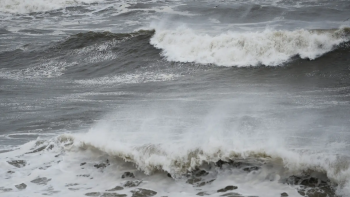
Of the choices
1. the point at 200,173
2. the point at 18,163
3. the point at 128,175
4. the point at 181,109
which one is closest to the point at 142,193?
the point at 128,175

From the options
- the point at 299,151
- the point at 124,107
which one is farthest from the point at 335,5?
the point at 299,151

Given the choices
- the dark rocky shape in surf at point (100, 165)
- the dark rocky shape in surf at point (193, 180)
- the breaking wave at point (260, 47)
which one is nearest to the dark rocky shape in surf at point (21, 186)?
the dark rocky shape in surf at point (100, 165)

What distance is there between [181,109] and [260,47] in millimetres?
5437

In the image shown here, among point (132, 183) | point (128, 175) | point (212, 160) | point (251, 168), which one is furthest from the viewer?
point (128, 175)

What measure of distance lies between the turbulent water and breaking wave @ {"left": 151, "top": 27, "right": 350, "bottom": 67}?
1.4 inches

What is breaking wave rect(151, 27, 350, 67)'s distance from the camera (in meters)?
14.4

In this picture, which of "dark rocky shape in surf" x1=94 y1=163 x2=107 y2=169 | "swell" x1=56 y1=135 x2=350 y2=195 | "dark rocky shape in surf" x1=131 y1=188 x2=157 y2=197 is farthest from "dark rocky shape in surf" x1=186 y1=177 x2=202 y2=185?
"dark rocky shape in surf" x1=94 y1=163 x2=107 y2=169

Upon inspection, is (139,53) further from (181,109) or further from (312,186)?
(312,186)

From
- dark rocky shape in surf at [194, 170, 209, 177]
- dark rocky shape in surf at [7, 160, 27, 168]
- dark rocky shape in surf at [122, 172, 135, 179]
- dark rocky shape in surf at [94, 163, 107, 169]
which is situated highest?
dark rocky shape in surf at [194, 170, 209, 177]

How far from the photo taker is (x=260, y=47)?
14812mm

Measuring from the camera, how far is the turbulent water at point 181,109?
687 cm

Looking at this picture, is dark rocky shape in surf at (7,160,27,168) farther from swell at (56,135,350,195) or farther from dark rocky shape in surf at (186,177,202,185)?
dark rocky shape in surf at (186,177,202,185)

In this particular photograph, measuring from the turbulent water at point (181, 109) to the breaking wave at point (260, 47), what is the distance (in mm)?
37

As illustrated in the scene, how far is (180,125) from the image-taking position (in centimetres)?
915
